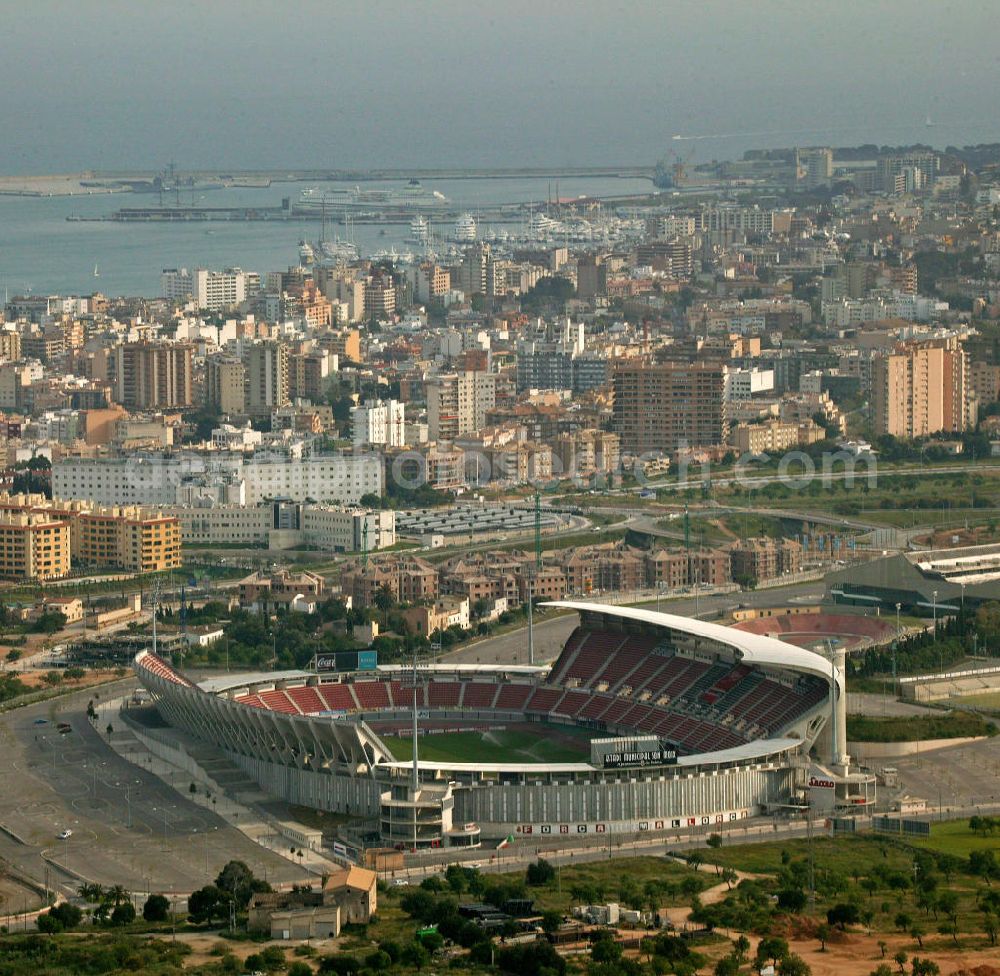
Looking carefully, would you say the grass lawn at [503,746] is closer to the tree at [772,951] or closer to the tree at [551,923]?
the tree at [551,923]

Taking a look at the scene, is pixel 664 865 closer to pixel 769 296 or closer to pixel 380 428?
pixel 380 428

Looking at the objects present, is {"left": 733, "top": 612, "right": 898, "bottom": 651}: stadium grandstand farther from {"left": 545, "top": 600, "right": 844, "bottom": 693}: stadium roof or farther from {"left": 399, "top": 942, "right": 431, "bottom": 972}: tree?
{"left": 399, "top": 942, "right": 431, "bottom": 972}: tree

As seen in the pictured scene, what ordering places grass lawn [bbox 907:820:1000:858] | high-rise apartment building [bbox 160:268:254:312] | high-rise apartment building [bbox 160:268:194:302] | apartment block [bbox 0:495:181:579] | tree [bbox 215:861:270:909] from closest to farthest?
tree [bbox 215:861:270:909]
grass lawn [bbox 907:820:1000:858]
apartment block [bbox 0:495:181:579]
high-rise apartment building [bbox 160:268:254:312]
high-rise apartment building [bbox 160:268:194:302]

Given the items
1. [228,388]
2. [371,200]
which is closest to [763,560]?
[228,388]

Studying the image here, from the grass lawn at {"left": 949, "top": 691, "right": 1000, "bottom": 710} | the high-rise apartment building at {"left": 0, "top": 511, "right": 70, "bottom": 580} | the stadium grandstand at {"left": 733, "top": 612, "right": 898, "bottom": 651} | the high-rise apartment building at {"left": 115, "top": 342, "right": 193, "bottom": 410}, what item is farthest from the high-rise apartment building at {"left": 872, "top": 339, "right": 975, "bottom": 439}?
the grass lawn at {"left": 949, "top": 691, "right": 1000, "bottom": 710}

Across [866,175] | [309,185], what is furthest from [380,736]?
[309,185]

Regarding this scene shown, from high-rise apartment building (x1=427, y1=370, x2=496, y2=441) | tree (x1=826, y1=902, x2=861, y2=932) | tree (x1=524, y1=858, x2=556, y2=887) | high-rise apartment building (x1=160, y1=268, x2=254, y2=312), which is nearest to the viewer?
tree (x1=826, y1=902, x2=861, y2=932)

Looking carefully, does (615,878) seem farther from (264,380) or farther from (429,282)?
(429,282)
